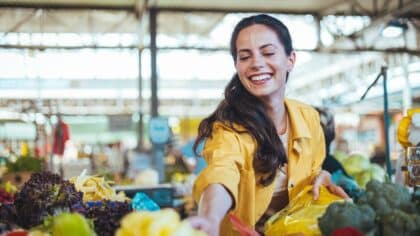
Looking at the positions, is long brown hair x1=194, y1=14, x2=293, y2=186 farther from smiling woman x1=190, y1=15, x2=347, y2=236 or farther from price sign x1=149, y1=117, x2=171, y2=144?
price sign x1=149, y1=117, x2=171, y2=144

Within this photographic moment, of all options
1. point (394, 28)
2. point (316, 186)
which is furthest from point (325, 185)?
point (394, 28)

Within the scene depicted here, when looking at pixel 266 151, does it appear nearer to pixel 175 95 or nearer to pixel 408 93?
pixel 408 93

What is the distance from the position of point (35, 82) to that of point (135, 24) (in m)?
3.85

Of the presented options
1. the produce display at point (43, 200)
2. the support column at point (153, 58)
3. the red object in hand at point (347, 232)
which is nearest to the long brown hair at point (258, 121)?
the produce display at point (43, 200)

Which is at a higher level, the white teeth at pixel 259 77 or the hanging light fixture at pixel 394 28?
the hanging light fixture at pixel 394 28

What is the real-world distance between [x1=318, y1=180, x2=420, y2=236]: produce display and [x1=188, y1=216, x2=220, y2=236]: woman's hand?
24cm

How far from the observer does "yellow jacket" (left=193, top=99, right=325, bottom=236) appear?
1.59 m

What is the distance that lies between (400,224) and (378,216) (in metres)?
0.10

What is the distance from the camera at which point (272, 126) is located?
1878mm

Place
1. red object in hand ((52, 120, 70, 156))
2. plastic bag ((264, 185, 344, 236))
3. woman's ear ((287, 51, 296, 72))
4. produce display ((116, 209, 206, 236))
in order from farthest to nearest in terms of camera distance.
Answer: red object in hand ((52, 120, 70, 156)) < woman's ear ((287, 51, 296, 72)) < plastic bag ((264, 185, 344, 236)) < produce display ((116, 209, 206, 236))

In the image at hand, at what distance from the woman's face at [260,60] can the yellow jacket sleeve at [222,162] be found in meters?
0.17

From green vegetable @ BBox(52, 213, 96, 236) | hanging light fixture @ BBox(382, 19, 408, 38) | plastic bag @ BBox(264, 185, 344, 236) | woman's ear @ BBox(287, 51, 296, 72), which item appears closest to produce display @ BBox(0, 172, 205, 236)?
green vegetable @ BBox(52, 213, 96, 236)

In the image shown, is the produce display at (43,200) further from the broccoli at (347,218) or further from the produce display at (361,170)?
the produce display at (361,170)

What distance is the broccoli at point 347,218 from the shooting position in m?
1.25
